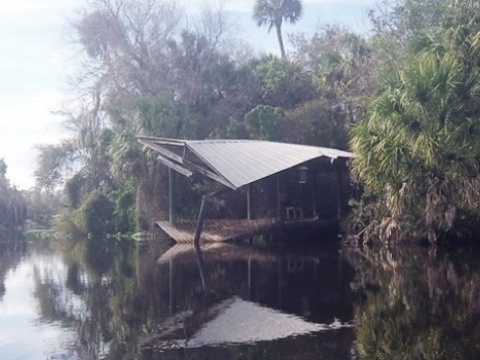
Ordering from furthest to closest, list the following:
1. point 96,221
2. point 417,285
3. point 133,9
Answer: point 133,9 < point 96,221 < point 417,285

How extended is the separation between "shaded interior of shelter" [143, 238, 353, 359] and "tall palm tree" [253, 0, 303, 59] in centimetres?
4065

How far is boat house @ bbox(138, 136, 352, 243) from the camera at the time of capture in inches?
972

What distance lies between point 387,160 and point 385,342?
12.5 m

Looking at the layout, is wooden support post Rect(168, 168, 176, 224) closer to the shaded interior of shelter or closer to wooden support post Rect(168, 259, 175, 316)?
the shaded interior of shelter

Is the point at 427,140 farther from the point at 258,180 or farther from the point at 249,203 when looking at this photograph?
the point at 249,203

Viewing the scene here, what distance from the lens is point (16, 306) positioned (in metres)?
13.9

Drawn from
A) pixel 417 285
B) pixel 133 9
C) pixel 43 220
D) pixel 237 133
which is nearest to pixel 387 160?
pixel 417 285

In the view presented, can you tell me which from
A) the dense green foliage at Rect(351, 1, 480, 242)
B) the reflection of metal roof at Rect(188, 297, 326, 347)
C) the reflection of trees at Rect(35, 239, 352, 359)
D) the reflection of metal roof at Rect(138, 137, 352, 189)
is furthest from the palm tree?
the reflection of metal roof at Rect(188, 297, 326, 347)

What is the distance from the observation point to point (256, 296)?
13508 mm

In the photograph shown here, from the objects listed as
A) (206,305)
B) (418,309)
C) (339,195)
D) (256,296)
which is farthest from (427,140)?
(206,305)

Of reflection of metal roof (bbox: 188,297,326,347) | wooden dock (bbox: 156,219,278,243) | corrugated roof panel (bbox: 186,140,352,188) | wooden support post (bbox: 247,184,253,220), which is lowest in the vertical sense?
reflection of metal roof (bbox: 188,297,326,347)

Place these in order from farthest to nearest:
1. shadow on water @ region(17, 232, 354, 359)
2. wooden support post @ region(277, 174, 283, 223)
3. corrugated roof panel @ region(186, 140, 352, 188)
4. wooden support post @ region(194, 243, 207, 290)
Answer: wooden support post @ region(277, 174, 283, 223), corrugated roof panel @ region(186, 140, 352, 188), wooden support post @ region(194, 243, 207, 290), shadow on water @ region(17, 232, 354, 359)

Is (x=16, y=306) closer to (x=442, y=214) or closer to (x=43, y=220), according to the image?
(x=442, y=214)

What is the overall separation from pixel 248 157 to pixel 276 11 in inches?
1445
